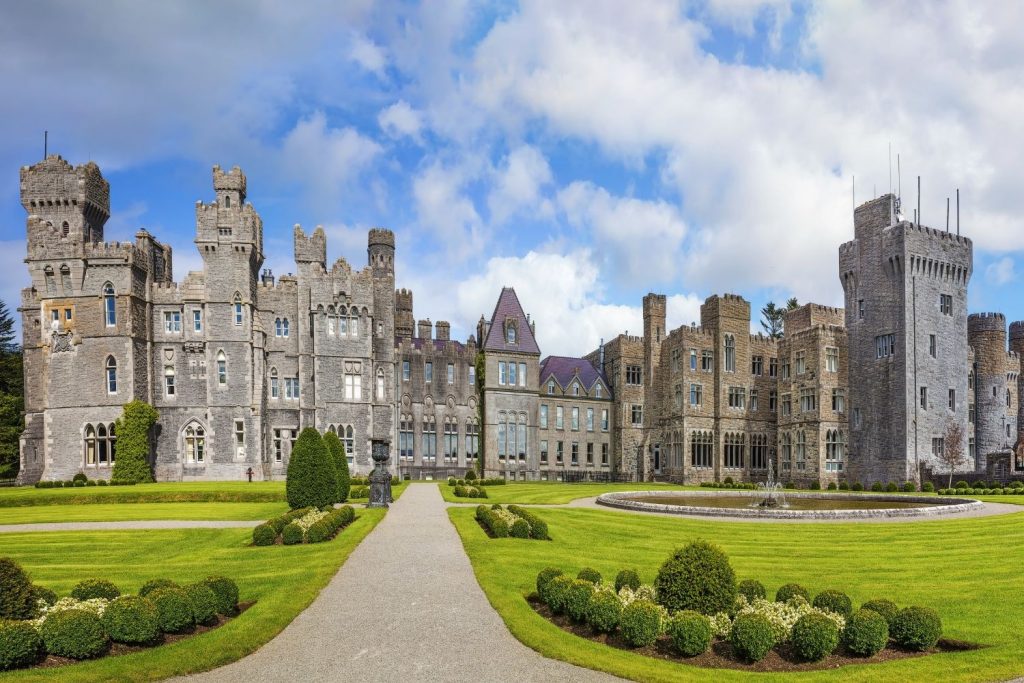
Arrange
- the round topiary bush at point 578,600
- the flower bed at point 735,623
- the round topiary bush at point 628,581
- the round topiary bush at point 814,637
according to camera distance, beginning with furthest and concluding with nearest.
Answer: the round topiary bush at point 628,581, the round topiary bush at point 578,600, the flower bed at point 735,623, the round topiary bush at point 814,637

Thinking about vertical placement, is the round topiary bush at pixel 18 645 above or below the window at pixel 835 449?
above

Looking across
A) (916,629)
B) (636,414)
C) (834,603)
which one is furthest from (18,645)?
(636,414)

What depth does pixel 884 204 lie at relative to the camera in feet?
190

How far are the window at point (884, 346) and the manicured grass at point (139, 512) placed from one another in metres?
45.6

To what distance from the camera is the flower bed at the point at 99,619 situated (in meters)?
11.2

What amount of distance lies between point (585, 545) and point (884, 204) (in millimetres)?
47511

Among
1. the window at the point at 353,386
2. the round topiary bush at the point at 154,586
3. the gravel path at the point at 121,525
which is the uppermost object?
the window at the point at 353,386

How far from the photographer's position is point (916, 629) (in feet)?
39.3

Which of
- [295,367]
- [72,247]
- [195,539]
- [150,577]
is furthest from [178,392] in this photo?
[150,577]

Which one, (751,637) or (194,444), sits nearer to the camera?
(751,637)

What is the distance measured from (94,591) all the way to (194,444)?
42.4 meters

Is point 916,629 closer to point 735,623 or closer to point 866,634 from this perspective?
point 866,634

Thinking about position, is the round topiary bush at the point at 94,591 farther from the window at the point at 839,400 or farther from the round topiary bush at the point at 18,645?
the window at the point at 839,400

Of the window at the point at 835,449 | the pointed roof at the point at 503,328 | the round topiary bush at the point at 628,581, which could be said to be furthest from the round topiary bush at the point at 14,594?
the window at the point at 835,449
